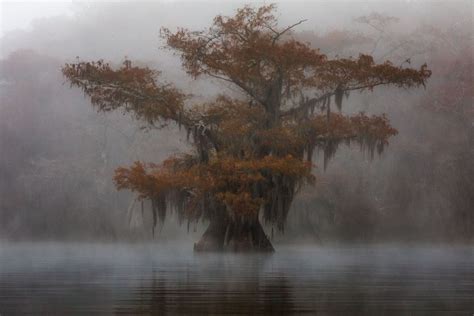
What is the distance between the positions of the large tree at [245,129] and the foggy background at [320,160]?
11.2 metres

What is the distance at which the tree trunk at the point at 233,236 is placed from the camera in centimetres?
2559

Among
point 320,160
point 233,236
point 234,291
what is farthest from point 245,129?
point 320,160

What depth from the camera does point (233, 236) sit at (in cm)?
2578

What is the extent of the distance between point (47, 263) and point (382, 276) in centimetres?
742

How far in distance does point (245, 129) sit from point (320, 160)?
66.2ft

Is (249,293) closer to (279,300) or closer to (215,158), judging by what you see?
(279,300)

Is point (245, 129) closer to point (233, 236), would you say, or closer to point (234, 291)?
point (233, 236)

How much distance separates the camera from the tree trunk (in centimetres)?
2559

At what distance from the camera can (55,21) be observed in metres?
67.9

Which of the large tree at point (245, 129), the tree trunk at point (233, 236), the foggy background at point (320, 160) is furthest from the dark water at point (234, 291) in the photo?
the foggy background at point (320, 160)

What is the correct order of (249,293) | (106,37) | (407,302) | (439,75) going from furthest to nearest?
(106,37)
(439,75)
(249,293)
(407,302)

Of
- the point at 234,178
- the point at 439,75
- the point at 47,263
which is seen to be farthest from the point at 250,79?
the point at 439,75

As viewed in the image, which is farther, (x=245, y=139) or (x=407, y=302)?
(x=245, y=139)

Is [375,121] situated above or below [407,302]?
above
